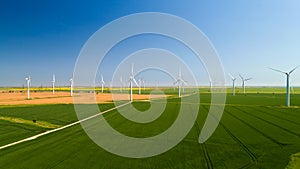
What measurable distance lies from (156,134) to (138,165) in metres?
7.07

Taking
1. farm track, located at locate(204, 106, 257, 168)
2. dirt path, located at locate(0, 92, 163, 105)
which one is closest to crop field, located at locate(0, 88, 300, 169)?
farm track, located at locate(204, 106, 257, 168)

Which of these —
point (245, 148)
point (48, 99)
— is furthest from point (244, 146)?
point (48, 99)

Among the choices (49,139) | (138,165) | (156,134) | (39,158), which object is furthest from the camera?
(156,134)

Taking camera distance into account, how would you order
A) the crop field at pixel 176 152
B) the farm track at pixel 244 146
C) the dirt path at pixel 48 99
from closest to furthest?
the crop field at pixel 176 152 < the farm track at pixel 244 146 < the dirt path at pixel 48 99

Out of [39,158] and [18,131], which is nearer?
[39,158]

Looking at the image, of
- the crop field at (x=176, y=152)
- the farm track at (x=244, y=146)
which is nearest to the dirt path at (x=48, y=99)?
the crop field at (x=176, y=152)

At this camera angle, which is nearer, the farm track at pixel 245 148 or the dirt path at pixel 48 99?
the farm track at pixel 245 148

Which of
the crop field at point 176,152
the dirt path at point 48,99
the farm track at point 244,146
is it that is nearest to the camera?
the crop field at point 176,152

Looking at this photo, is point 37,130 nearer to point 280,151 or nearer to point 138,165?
point 138,165

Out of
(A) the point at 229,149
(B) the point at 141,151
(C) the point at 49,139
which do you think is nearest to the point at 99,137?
(C) the point at 49,139

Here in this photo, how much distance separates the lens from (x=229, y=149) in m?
13.4

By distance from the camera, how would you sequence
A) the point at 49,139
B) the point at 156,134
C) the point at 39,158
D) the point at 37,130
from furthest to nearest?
1. the point at 37,130
2. the point at 156,134
3. the point at 49,139
4. the point at 39,158

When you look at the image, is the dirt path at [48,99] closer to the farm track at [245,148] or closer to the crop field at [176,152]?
the crop field at [176,152]

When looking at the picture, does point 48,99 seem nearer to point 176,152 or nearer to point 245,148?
point 176,152
